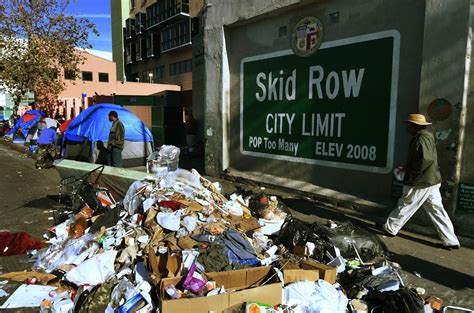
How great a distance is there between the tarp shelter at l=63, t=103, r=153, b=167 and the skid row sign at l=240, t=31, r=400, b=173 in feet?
13.8

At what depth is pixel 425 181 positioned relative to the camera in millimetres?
4391

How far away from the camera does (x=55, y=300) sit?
3322 millimetres

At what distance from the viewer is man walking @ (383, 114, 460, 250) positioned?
174 inches

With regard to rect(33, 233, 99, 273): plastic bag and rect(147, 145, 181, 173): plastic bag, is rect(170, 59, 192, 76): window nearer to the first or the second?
rect(147, 145, 181, 173): plastic bag

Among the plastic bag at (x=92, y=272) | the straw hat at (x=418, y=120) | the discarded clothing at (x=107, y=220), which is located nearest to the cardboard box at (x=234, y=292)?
the plastic bag at (x=92, y=272)

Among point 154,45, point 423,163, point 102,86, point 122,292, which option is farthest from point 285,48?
point 154,45

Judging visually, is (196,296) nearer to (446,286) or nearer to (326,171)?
(446,286)

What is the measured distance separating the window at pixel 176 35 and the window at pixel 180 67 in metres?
1.69

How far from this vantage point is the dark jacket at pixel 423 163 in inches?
173

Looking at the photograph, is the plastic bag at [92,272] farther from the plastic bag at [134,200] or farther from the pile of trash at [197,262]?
the plastic bag at [134,200]

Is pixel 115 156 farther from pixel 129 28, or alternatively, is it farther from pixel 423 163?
pixel 129 28

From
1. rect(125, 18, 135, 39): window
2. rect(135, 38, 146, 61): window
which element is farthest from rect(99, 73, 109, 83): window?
rect(125, 18, 135, 39): window

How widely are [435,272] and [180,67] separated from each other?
33734 mm

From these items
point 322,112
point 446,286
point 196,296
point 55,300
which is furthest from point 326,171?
point 55,300
